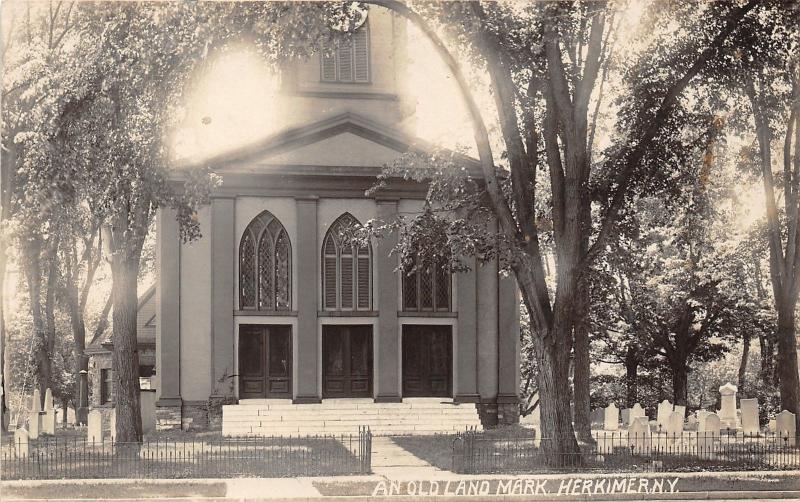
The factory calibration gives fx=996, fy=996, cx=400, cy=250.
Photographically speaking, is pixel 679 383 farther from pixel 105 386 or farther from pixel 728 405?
pixel 105 386

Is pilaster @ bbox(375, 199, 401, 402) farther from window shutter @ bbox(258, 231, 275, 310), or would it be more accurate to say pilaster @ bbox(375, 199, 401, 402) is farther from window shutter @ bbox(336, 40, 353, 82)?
window shutter @ bbox(336, 40, 353, 82)

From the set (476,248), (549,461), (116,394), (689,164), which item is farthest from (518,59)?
(116,394)

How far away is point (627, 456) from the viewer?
20891mm

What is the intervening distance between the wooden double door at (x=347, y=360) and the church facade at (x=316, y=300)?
32mm

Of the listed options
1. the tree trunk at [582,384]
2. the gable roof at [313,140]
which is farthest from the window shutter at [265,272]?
the tree trunk at [582,384]

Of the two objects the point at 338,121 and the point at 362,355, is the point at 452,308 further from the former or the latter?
the point at 338,121

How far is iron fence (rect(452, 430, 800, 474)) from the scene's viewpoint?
18844mm

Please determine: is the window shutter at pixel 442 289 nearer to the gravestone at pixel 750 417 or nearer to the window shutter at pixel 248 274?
the window shutter at pixel 248 274

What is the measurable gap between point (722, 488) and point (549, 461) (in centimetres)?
389

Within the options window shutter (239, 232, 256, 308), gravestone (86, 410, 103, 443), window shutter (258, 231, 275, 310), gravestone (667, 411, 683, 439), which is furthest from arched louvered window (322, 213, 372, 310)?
gravestone (667, 411, 683, 439)

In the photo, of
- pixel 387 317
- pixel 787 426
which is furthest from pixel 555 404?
pixel 387 317

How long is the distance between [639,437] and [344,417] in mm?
9442

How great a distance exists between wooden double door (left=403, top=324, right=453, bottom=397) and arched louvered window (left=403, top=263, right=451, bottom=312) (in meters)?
0.64

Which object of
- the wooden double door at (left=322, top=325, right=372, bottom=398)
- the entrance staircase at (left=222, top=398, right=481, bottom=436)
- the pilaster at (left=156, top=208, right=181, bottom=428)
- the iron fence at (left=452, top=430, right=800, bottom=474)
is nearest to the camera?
the iron fence at (left=452, top=430, right=800, bottom=474)
